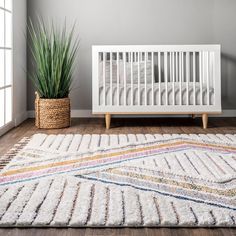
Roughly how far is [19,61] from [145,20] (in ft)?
4.57

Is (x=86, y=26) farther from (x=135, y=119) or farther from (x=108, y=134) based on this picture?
(x=108, y=134)

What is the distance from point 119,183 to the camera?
6.11 ft

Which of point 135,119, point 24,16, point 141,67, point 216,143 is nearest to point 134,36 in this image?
point 141,67

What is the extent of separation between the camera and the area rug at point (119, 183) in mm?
1446

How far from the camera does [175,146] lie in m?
2.70

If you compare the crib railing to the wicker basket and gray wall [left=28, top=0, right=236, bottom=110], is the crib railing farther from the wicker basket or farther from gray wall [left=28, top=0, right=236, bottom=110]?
gray wall [left=28, top=0, right=236, bottom=110]

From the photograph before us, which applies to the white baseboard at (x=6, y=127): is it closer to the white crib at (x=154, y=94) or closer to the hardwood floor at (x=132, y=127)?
the hardwood floor at (x=132, y=127)

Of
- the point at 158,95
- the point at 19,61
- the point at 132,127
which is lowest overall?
the point at 132,127

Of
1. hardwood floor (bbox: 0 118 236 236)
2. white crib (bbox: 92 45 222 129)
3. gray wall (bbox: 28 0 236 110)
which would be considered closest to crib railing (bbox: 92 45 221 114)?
white crib (bbox: 92 45 222 129)

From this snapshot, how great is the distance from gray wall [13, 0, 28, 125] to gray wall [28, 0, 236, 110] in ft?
0.89

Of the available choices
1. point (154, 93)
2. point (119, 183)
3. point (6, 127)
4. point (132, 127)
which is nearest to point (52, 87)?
point (6, 127)

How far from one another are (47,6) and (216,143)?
2446mm

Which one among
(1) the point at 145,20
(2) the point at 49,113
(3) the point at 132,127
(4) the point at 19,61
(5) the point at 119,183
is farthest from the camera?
(1) the point at 145,20

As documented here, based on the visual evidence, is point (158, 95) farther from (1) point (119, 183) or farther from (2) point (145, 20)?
(1) point (119, 183)
